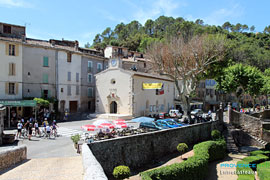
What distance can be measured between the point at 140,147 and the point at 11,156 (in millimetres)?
9054

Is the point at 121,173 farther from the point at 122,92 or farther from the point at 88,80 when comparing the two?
the point at 88,80

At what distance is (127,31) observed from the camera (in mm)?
101500

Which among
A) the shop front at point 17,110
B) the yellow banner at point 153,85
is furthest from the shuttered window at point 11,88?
the yellow banner at point 153,85

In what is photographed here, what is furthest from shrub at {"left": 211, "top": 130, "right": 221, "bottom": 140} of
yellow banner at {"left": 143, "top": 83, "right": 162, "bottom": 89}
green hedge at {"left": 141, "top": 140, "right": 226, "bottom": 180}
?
yellow banner at {"left": 143, "top": 83, "right": 162, "bottom": 89}

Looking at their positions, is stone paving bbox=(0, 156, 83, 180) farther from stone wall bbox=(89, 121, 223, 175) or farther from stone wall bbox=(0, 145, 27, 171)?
stone wall bbox=(89, 121, 223, 175)

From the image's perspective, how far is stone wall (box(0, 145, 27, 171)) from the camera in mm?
10016

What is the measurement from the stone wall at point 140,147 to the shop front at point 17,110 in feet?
49.3

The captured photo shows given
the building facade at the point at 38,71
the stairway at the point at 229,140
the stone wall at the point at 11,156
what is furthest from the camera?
the building facade at the point at 38,71

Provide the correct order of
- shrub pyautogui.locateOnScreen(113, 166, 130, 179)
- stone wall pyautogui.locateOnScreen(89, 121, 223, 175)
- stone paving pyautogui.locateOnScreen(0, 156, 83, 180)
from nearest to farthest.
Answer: stone paving pyautogui.locateOnScreen(0, 156, 83, 180) → shrub pyautogui.locateOnScreen(113, 166, 130, 179) → stone wall pyautogui.locateOnScreen(89, 121, 223, 175)

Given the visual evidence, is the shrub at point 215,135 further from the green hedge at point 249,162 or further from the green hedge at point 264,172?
the green hedge at point 264,172

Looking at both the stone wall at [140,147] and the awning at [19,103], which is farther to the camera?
the awning at [19,103]

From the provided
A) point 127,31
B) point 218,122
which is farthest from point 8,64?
point 127,31

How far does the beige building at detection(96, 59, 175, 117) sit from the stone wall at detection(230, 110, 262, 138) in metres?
10.7

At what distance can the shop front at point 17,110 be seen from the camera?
24.9m
